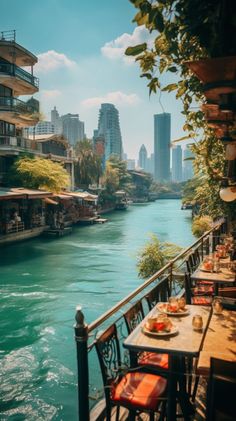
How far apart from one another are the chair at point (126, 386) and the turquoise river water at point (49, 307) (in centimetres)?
434

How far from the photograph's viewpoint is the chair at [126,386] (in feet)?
10.5

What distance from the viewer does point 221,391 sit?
258 cm

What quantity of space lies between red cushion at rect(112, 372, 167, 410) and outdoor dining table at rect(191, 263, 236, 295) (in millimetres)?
3111

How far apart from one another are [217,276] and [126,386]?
3.73 meters

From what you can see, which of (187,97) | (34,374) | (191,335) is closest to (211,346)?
(191,335)

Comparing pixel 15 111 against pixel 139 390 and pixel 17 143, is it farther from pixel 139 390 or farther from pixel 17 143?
pixel 139 390

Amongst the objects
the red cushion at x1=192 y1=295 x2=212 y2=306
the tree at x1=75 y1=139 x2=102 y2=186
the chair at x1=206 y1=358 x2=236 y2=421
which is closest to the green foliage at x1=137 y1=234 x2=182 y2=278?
the red cushion at x1=192 y1=295 x2=212 y2=306

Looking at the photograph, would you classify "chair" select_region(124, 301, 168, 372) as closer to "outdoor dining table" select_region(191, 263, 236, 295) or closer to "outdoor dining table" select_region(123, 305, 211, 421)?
"outdoor dining table" select_region(123, 305, 211, 421)

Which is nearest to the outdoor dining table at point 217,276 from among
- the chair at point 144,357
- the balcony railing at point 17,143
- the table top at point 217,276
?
the table top at point 217,276

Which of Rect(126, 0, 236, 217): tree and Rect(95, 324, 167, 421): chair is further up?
Rect(126, 0, 236, 217): tree

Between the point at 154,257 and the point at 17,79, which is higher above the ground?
the point at 17,79

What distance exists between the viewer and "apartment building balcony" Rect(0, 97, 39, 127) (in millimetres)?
31891

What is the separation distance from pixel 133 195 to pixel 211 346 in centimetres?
11332

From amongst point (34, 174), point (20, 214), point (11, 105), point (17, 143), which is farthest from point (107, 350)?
point (17, 143)
